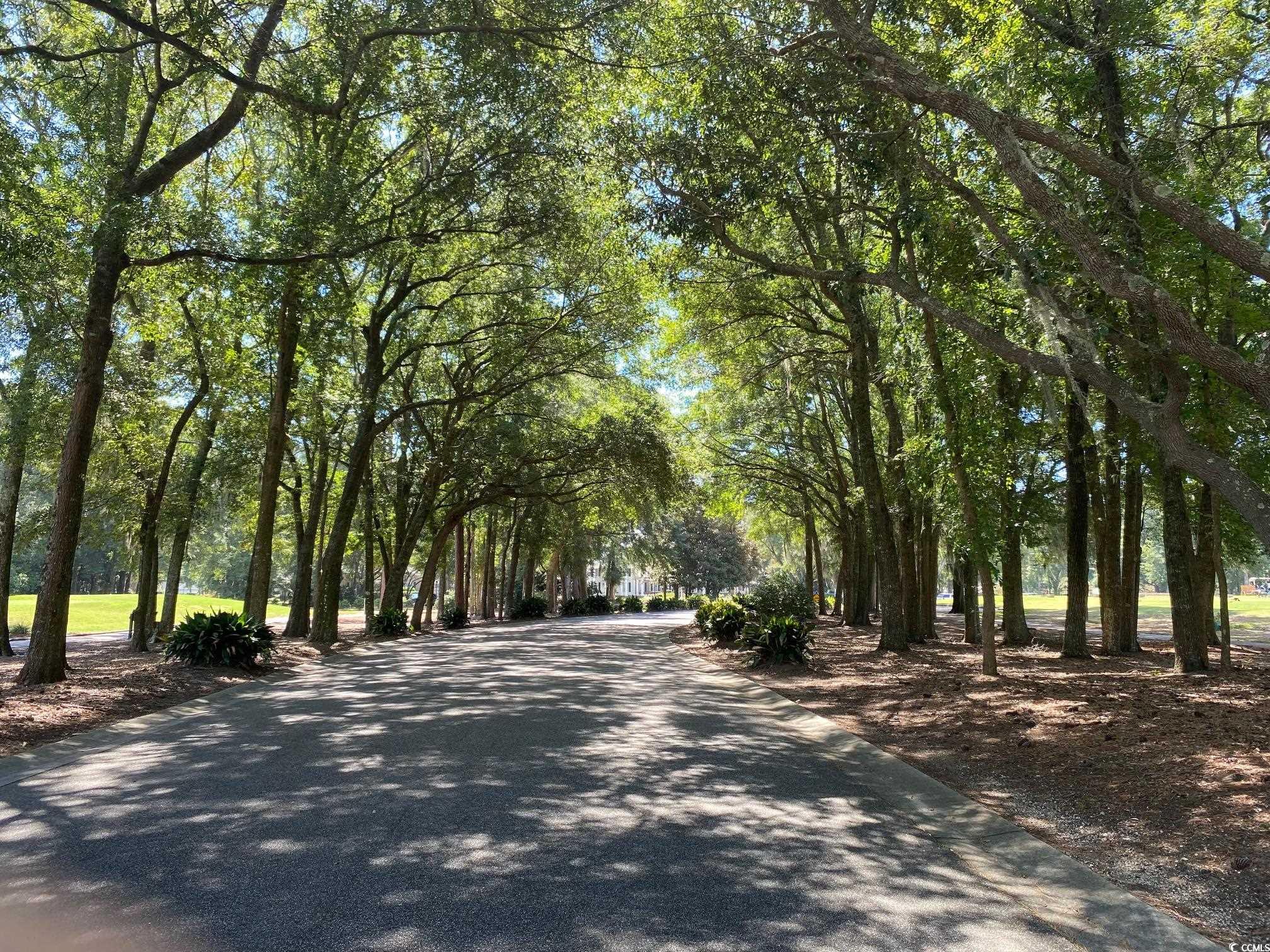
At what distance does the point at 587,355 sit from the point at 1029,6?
14.9 meters

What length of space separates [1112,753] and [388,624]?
20.5 metres

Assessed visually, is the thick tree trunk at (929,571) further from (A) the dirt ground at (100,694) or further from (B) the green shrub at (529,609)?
(B) the green shrub at (529,609)

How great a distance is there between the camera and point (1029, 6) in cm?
980

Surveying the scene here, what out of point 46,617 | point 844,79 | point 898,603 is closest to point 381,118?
point 844,79

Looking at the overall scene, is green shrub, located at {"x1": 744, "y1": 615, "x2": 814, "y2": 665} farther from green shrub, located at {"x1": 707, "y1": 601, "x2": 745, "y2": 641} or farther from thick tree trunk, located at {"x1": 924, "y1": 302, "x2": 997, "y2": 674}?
green shrub, located at {"x1": 707, "y1": 601, "x2": 745, "y2": 641}

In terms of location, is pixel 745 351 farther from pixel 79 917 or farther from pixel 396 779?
pixel 79 917

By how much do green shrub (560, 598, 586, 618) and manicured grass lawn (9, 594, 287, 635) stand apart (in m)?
15.7

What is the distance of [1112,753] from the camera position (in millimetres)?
6953

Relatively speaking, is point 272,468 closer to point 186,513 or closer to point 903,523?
point 186,513

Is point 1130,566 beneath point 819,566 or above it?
above

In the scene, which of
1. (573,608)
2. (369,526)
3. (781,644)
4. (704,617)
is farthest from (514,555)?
(781,644)

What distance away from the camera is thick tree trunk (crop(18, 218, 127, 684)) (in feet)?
34.6

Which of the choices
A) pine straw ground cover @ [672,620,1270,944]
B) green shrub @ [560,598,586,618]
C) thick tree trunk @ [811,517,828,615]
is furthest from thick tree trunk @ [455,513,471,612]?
pine straw ground cover @ [672,620,1270,944]

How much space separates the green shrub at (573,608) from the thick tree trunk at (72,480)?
36.2 m
